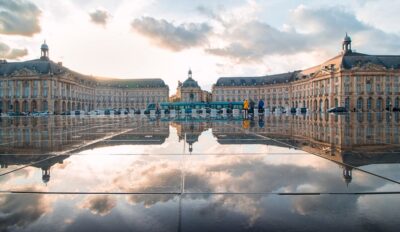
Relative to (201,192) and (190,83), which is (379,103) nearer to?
(190,83)

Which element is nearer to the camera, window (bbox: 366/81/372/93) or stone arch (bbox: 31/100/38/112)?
window (bbox: 366/81/372/93)

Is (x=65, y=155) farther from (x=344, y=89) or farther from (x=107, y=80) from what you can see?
(x=107, y=80)

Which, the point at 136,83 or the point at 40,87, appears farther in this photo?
the point at 136,83

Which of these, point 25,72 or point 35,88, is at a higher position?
point 25,72

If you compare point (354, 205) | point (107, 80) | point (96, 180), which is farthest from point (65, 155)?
point (107, 80)

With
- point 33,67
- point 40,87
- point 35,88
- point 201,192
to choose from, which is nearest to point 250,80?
point 40,87

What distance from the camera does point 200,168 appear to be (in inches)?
155

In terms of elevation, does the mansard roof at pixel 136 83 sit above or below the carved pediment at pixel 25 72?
above

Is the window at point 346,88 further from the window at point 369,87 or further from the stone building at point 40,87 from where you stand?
the stone building at point 40,87

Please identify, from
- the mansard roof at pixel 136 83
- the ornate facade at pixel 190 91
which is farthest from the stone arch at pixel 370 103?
the mansard roof at pixel 136 83

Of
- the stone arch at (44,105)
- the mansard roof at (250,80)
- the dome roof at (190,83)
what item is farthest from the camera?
the dome roof at (190,83)

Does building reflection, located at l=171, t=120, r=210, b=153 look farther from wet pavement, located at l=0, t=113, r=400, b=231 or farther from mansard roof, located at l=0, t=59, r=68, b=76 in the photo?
mansard roof, located at l=0, t=59, r=68, b=76

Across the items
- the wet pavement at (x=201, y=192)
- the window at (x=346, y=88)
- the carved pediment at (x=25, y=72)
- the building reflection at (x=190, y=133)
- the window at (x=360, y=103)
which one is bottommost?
the wet pavement at (x=201, y=192)

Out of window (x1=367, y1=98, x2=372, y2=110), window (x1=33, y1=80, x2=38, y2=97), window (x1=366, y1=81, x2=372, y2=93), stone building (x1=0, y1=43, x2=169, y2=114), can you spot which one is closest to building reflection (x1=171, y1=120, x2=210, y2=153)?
window (x1=367, y1=98, x2=372, y2=110)
